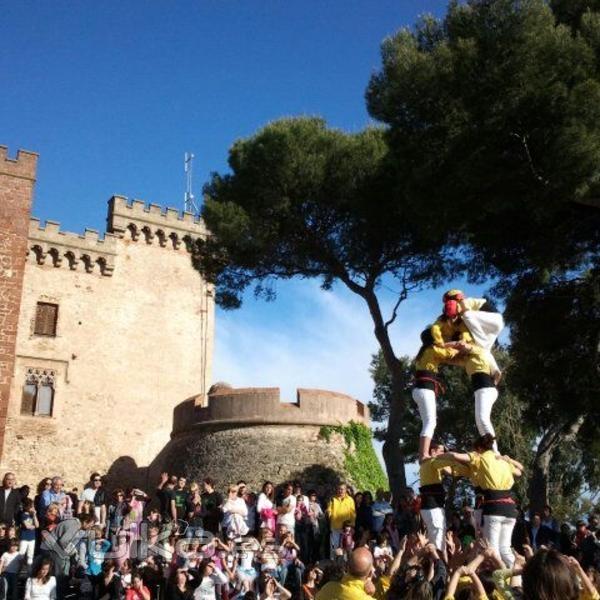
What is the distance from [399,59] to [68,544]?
12740 millimetres

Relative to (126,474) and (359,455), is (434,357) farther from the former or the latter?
(126,474)

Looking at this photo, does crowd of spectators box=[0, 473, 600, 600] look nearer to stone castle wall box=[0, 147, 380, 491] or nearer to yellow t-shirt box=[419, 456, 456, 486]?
yellow t-shirt box=[419, 456, 456, 486]

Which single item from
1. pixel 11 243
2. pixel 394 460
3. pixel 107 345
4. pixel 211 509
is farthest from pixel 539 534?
pixel 107 345

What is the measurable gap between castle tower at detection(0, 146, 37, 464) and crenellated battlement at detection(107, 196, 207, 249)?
10.4 m

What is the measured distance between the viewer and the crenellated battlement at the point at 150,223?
115 ft

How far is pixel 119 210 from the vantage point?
3503cm

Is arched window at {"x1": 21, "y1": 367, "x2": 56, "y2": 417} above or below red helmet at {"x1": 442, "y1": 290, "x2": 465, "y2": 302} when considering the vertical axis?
above

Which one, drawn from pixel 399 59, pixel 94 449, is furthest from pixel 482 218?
pixel 94 449

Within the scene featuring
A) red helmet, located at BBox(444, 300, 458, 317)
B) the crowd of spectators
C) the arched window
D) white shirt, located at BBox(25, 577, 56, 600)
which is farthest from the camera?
the arched window

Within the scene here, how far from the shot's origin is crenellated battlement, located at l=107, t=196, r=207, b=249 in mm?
35000

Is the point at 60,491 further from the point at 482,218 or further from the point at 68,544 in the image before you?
the point at 482,218

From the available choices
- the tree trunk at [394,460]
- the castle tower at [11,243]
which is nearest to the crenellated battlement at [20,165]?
the castle tower at [11,243]

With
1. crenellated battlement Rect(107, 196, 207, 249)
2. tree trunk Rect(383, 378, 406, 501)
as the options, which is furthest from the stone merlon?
tree trunk Rect(383, 378, 406, 501)

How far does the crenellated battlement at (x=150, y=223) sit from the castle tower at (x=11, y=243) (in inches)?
409
